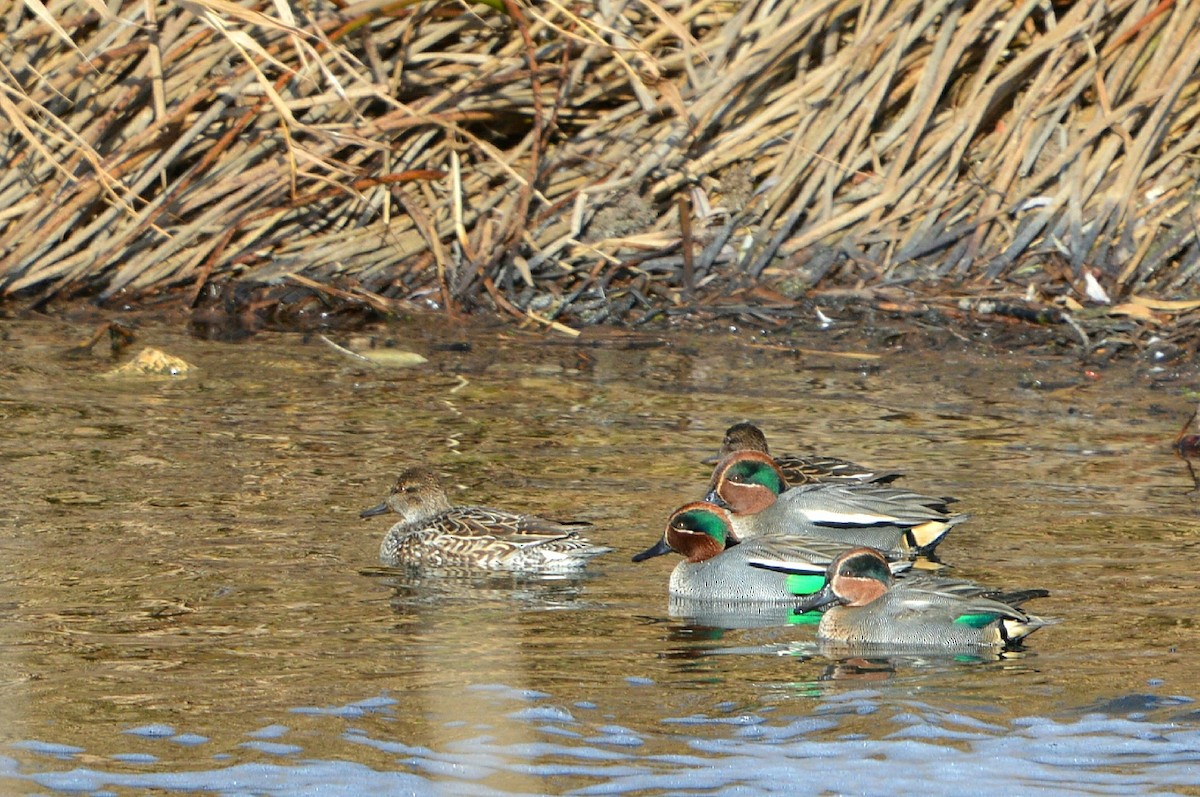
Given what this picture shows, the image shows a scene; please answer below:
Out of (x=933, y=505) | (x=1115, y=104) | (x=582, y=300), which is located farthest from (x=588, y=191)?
(x=933, y=505)

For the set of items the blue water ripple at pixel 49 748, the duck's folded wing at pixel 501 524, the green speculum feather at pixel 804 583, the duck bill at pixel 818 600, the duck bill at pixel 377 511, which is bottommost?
the blue water ripple at pixel 49 748

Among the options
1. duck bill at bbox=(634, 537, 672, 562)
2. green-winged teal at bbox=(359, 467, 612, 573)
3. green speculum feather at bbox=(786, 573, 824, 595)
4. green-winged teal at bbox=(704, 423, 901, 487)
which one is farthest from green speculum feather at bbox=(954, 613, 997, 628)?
green-winged teal at bbox=(704, 423, 901, 487)

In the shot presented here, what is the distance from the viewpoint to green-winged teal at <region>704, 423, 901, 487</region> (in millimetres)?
7301

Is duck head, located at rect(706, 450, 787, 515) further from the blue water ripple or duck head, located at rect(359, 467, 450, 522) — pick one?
the blue water ripple

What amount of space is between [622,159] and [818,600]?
4999mm

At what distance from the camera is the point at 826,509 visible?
685 centimetres

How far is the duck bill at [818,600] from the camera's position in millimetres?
5887

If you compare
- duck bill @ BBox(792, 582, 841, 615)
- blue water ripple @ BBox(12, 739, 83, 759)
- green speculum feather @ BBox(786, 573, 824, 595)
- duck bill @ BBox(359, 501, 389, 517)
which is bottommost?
blue water ripple @ BBox(12, 739, 83, 759)

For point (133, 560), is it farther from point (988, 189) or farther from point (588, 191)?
point (988, 189)

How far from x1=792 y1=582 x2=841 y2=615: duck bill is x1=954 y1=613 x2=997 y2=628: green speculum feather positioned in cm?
42

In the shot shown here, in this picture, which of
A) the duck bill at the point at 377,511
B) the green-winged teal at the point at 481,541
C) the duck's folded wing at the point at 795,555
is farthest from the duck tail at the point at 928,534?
the duck bill at the point at 377,511

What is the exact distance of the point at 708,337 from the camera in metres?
9.93

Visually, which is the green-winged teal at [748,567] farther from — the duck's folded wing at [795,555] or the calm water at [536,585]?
the calm water at [536,585]

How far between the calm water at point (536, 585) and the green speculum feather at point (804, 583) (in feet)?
0.90
